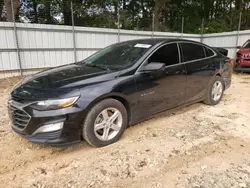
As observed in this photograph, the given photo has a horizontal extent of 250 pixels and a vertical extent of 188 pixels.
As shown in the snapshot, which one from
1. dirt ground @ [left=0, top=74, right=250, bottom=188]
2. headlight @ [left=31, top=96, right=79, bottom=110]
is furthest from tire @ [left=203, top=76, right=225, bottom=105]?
headlight @ [left=31, top=96, right=79, bottom=110]

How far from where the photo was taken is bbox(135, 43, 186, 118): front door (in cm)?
302

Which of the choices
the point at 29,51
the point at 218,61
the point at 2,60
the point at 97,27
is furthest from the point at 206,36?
the point at 2,60

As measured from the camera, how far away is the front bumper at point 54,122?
2312 millimetres

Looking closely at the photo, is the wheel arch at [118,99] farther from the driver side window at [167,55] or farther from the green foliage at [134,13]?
the green foliage at [134,13]

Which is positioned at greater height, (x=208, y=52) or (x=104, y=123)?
(x=208, y=52)

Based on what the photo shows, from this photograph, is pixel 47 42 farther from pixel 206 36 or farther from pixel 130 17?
pixel 206 36

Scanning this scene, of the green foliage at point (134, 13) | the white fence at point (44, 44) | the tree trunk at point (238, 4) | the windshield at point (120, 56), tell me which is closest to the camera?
the windshield at point (120, 56)

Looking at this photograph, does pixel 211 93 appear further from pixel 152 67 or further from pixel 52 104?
pixel 52 104

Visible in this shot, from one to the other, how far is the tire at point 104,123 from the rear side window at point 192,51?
1724mm

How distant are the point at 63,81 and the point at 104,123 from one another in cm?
76

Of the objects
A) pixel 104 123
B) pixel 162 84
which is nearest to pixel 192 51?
pixel 162 84

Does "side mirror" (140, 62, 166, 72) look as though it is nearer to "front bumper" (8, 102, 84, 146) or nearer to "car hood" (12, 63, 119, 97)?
"car hood" (12, 63, 119, 97)

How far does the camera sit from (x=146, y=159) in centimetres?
247

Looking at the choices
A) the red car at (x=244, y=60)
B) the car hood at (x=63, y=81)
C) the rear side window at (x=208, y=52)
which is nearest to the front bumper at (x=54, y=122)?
the car hood at (x=63, y=81)
